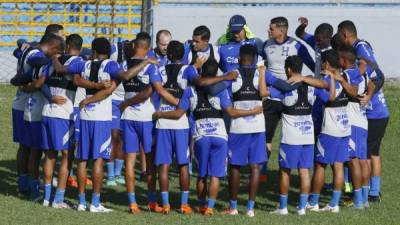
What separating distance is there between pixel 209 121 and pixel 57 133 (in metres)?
1.94

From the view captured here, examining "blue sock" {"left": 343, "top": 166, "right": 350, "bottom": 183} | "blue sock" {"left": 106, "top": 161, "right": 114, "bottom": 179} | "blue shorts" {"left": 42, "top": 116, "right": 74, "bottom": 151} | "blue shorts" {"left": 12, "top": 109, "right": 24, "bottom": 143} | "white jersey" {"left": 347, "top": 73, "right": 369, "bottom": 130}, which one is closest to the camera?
"blue shorts" {"left": 42, "top": 116, "right": 74, "bottom": 151}

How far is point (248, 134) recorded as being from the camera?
13969 mm

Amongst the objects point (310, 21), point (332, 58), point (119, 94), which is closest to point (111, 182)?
point (119, 94)

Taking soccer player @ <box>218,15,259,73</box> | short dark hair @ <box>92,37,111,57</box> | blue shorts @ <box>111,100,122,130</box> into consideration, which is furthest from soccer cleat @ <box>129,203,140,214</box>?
soccer player @ <box>218,15,259,73</box>

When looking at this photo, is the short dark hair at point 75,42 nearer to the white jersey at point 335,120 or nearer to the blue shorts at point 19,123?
the blue shorts at point 19,123

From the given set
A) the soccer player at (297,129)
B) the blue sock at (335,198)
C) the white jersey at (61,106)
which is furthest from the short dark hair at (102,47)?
the blue sock at (335,198)

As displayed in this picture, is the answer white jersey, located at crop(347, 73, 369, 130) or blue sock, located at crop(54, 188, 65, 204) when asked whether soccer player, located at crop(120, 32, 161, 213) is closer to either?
blue sock, located at crop(54, 188, 65, 204)

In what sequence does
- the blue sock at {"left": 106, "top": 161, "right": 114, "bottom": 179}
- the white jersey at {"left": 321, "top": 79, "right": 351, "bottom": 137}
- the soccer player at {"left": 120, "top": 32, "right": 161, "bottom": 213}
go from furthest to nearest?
the blue sock at {"left": 106, "top": 161, "right": 114, "bottom": 179}
the white jersey at {"left": 321, "top": 79, "right": 351, "bottom": 137}
the soccer player at {"left": 120, "top": 32, "right": 161, "bottom": 213}

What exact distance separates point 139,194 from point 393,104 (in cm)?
872

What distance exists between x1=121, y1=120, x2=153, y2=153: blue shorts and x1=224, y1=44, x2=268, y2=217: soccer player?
38.5 inches

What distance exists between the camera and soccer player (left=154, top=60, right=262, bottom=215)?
13.9 m

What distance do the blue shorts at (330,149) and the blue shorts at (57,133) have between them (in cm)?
305

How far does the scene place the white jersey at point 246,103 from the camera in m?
13.9

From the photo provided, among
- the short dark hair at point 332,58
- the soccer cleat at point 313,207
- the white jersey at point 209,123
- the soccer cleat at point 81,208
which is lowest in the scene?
the soccer cleat at point 81,208
